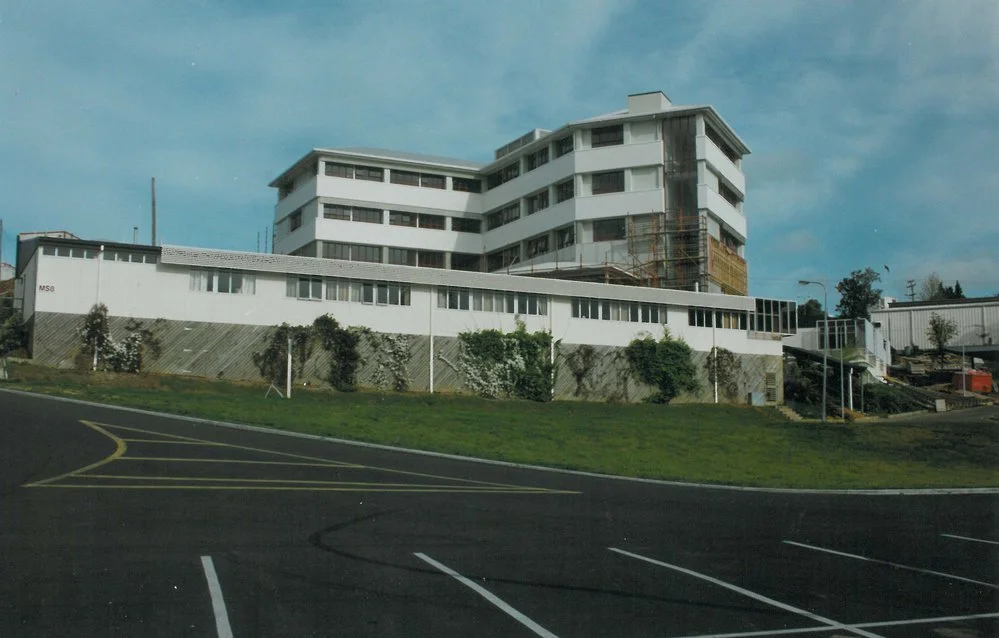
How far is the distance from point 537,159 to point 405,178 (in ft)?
33.8

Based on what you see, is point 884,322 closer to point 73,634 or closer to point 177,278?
point 177,278

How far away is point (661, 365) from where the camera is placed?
153 ft

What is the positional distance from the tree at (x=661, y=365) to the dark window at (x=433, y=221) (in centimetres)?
2472

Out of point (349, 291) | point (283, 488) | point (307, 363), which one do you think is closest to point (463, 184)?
point (349, 291)

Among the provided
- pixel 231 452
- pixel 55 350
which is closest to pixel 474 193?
pixel 55 350

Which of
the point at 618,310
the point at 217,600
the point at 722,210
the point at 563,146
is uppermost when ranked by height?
the point at 563,146

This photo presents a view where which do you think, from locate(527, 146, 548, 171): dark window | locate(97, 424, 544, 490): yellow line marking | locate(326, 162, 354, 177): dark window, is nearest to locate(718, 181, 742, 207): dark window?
locate(527, 146, 548, 171): dark window

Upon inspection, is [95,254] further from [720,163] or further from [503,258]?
[720,163]

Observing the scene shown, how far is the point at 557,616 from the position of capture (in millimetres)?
7961

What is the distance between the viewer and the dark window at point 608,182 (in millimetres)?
57375

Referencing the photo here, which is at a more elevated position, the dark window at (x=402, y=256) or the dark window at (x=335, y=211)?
the dark window at (x=335, y=211)

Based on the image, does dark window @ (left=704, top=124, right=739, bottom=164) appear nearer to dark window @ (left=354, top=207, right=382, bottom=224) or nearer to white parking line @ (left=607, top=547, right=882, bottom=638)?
dark window @ (left=354, top=207, right=382, bottom=224)

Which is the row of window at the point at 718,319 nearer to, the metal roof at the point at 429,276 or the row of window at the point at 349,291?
the metal roof at the point at 429,276

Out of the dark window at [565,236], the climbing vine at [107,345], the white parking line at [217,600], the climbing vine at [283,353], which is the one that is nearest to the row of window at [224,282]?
the climbing vine at [283,353]
